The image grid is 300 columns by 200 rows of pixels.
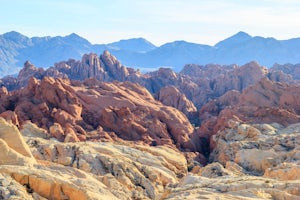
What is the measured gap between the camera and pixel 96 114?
2916 inches

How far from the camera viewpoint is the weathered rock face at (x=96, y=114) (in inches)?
2699

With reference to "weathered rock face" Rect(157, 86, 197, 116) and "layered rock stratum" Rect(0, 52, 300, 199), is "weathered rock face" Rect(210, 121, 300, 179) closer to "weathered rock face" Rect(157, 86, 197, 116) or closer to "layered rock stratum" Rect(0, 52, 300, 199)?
"layered rock stratum" Rect(0, 52, 300, 199)

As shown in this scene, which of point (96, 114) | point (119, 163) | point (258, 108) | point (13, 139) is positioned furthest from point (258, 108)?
point (13, 139)

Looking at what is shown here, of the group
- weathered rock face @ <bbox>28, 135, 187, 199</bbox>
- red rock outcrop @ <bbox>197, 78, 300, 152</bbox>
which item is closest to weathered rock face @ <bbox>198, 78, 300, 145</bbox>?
red rock outcrop @ <bbox>197, 78, 300, 152</bbox>

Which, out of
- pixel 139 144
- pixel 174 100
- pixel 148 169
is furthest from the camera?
pixel 174 100

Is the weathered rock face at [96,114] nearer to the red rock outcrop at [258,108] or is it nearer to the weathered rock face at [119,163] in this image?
the red rock outcrop at [258,108]

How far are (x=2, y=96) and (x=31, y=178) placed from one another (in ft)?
189

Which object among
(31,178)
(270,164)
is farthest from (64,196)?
(270,164)

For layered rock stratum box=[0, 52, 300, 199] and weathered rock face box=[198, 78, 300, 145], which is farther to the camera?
weathered rock face box=[198, 78, 300, 145]

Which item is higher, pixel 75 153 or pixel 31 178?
pixel 31 178

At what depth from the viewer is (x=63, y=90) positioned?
7500 cm

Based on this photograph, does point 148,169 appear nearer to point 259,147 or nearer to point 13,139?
point 259,147

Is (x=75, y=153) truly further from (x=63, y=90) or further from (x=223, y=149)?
(x=63, y=90)

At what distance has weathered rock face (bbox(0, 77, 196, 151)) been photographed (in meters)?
68.6
